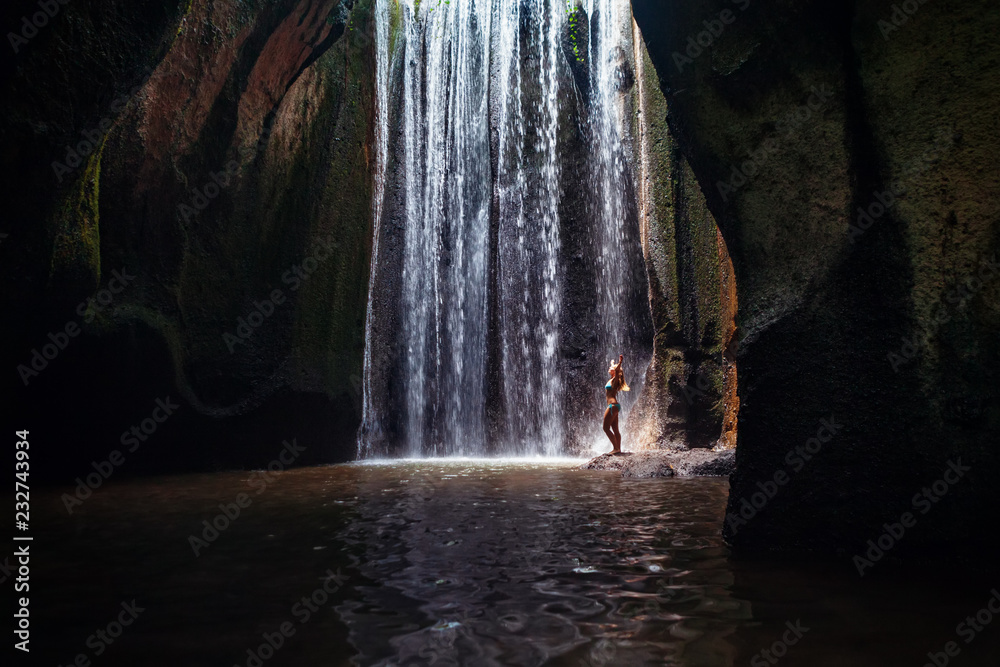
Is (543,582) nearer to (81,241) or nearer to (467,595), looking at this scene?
(467,595)

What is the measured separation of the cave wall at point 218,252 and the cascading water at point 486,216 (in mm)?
2984

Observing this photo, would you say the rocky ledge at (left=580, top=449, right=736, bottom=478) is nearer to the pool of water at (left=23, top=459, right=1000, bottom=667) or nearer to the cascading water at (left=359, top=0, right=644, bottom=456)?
the pool of water at (left=23, top=459, right=1000, bottom=667)

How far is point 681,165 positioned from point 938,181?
8.93 metres

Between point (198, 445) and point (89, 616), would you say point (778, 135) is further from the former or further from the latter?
point (198, 445)

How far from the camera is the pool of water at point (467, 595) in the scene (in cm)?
214

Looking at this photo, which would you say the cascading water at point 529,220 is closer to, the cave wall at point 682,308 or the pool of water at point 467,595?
the cave wall at point 682,308

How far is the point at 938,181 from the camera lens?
320 centimetres

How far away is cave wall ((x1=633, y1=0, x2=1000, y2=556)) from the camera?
10.1 ft

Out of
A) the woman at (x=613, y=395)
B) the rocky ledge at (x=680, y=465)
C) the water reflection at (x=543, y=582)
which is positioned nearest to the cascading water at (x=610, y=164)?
the woman at (x=613, y=395)

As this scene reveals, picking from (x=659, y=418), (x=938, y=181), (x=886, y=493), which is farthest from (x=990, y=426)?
(x=659, y=418)

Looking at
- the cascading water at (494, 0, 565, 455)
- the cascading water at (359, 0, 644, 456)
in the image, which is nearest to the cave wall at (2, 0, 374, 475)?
the cascading water at (359, 0, 644, 456)

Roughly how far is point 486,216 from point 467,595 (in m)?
12.9

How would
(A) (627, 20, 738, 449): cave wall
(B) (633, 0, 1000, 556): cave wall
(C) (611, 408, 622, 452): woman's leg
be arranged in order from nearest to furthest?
(B) (633, 0, 1000, 556): cave wall, (C) (611, 408, 622, 452): woman's leg, (A) (627, 20, 738, 449): cave wall

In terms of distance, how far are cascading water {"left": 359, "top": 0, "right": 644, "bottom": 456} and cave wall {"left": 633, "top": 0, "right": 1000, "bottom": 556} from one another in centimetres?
989
